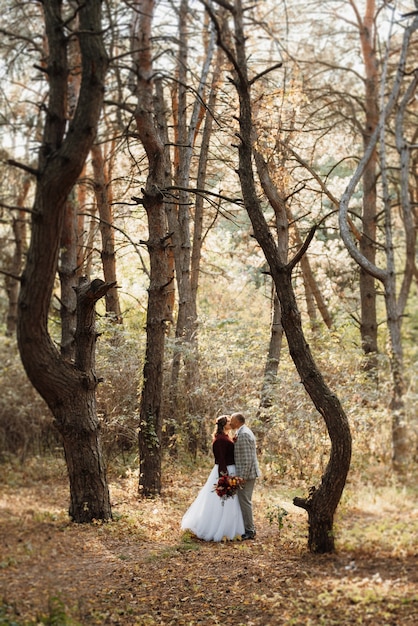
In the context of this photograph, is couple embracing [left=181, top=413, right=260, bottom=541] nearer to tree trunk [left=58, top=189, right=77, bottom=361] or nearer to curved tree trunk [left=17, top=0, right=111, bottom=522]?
curved tree trunk [left=17, top=0, right=111, bottom=522]

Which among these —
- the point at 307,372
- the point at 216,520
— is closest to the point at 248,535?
the point at 216,520

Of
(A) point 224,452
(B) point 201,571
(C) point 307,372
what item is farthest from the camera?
(A) point 224,452

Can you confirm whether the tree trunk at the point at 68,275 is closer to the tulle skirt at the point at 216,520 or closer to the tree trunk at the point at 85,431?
the tree trunk at the point at 85,431

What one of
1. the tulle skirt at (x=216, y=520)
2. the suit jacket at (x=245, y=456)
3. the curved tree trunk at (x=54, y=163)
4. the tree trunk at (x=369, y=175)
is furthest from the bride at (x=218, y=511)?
the tree trunk at (x=369, y=175)

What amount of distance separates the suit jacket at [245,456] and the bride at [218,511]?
20cm

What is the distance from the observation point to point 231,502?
29.9ft

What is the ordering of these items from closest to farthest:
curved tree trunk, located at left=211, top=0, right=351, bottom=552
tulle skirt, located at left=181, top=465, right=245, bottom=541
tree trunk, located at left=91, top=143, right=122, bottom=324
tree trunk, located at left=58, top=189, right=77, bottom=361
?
Result: curved tree trunk, located at left=211, top=0, right=351, bottom=552, tulle skirt, located at left=181, top=465, right=245, bottom=541, tree trunk, located at left=58, top=189, right=77, bottom=361, tree trunk, located at left=91, top=143, right=122, bottom=324

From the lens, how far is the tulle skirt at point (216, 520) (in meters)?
9.02

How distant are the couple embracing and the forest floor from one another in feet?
0.69

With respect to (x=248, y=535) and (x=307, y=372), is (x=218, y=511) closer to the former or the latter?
(x=248, y=535)

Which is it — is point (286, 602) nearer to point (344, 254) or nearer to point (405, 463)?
point (405, 463)

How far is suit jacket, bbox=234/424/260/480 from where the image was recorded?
910 centimetres

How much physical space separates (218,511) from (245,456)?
0.82 m

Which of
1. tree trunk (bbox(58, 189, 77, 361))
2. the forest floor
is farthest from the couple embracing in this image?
tree trunk (bbox(58, 189, 77, 361))
